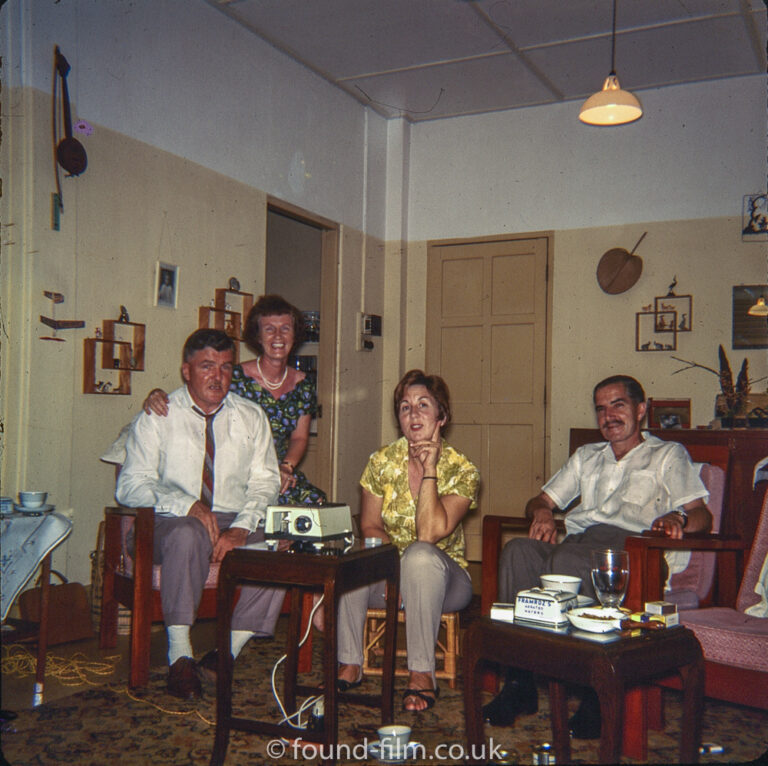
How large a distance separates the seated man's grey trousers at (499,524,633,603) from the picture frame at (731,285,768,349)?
267 cm

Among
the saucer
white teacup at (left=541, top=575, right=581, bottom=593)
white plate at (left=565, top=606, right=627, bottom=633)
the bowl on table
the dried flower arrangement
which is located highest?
the dried flower arrangement

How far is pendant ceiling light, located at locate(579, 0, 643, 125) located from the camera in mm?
3934

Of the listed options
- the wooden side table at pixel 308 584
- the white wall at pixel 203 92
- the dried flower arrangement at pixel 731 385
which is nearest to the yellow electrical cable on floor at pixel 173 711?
the wooden side table at pixel 308 584

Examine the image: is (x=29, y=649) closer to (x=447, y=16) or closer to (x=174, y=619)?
(x=174, y=619)

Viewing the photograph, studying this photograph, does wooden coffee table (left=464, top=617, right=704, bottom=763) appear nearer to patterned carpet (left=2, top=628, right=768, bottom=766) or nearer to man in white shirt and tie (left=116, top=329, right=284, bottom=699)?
patterned carpet (left=2, top=628, right=768, bottom=766)

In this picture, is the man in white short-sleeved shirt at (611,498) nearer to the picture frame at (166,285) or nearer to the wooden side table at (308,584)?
the wooden side table at (308,584)

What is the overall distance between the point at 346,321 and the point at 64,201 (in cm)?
250

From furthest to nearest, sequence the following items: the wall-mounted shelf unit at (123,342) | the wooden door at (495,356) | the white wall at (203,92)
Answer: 1. the wooden door at (495,356)
2. the wall-mounted shelf unit at (123,342)
3. the white wall at (203,92)

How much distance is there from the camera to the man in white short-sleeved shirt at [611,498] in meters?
2.97

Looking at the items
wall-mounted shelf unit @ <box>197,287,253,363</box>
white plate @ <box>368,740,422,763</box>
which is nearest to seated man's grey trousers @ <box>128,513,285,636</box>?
white plate @ <box>368,740,422,763</box>

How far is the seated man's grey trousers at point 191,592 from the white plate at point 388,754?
2.31 ft

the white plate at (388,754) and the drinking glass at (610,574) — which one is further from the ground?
the drinking glass at (610,574)

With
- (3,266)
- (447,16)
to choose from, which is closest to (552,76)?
(447,16)

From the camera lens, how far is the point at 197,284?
174 inches
